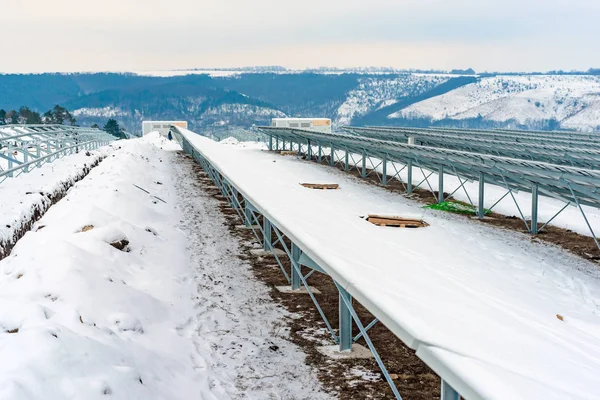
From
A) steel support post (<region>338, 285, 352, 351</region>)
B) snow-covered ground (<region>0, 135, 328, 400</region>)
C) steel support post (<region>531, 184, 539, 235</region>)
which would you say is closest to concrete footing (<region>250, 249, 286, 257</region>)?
snow-covered ground (<region>0, 135, 328, 400</region>)

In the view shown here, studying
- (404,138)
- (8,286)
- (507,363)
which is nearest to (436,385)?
(507,363)

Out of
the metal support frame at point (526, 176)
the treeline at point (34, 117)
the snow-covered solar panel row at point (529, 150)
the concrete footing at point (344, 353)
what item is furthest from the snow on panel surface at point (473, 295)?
the treeline at point (34, 117)

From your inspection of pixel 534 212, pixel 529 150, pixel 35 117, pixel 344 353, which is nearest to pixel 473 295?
pixel 344 353

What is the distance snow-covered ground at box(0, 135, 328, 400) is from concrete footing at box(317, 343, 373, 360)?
0.32 m

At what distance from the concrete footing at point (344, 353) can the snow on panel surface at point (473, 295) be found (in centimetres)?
115

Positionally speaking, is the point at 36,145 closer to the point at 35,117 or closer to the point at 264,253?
the point at 264,253

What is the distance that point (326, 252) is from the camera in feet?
22.2

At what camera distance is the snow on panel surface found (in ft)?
12.8

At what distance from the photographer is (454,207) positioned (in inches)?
710

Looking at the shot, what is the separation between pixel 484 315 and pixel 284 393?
2124 mm

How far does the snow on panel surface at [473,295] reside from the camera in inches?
154

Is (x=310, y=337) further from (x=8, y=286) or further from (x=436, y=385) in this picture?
(x=8, y=286)

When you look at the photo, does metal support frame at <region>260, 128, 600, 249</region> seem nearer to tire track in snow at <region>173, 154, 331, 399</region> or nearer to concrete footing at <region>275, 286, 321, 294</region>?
concrete footing at <region>275, 286, 321, 294</region>

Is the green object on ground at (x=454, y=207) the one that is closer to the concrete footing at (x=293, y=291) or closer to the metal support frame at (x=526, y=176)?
the metal support frame at (x=526, y=176)
